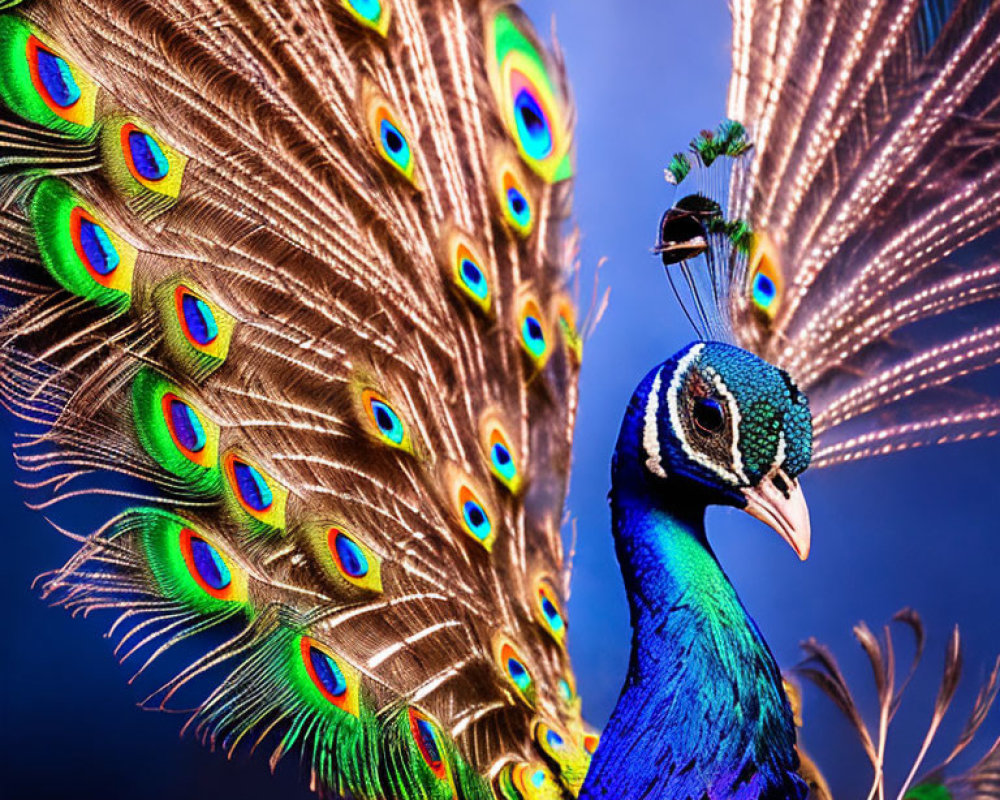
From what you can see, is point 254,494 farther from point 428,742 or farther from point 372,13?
point 372,13

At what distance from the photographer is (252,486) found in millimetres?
1193

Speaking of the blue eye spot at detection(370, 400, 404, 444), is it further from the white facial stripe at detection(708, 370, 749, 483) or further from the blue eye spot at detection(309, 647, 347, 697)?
the white facial stripe at detection(708, 370, 749, 483)

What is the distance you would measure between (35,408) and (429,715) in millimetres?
626

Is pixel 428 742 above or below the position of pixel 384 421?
below

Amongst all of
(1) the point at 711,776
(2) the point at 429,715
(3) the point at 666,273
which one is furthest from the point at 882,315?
(2) the point at 429,715

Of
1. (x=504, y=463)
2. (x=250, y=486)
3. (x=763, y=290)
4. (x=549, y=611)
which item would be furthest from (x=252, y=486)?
(x=763, y=290)

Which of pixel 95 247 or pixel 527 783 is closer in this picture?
pixel 95 247

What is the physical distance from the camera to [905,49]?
3.55 ft

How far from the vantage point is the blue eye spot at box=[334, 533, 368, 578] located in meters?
1.23

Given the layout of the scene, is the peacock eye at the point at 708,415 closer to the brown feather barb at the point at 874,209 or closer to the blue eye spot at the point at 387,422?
the brown feather barb at the point at 874,209

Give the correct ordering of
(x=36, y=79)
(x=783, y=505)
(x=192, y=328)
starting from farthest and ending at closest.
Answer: (x=192, y=328), (x=36, y=79), (x=783, y=505)

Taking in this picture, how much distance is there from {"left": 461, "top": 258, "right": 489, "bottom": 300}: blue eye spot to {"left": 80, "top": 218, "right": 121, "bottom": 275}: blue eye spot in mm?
423

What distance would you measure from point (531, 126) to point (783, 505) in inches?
23.7

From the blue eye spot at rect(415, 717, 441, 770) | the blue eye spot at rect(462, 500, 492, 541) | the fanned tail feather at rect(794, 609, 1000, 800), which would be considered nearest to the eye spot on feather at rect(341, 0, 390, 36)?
the blue eye spot at rect(462, 500, 492, 541)
